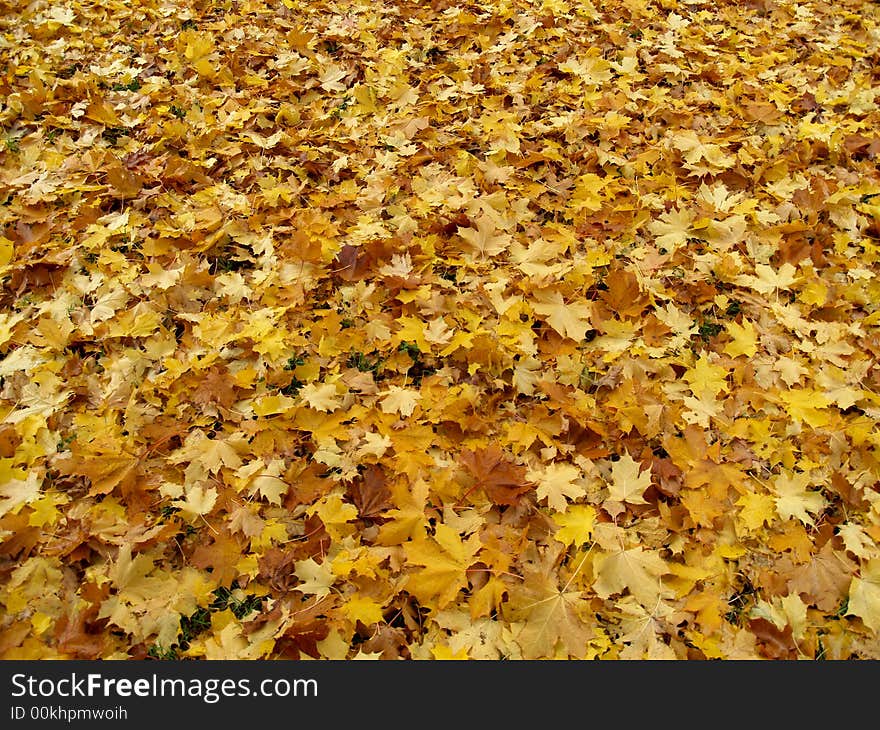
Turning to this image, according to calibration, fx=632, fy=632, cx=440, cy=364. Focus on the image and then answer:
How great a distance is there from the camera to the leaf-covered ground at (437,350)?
195 cm

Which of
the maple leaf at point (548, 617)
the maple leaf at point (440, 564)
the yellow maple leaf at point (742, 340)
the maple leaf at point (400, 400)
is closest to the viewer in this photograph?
the maple leaf at point (548, 617)

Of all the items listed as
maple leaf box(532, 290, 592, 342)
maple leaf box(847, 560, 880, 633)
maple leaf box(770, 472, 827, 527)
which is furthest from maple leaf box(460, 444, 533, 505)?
maple leaf box(847, 560, 880, 633)

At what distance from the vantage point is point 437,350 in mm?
2572

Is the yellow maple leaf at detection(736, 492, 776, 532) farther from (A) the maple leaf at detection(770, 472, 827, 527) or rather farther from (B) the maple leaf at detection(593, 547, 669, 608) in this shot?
(B) the maple leaf at detection(593, 547, 669, 608)

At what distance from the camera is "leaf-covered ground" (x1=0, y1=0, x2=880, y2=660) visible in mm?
1949

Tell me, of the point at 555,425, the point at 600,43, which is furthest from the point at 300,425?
the point at 600,43

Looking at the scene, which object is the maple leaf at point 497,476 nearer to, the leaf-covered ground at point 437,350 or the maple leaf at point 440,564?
the leaf-covered ground at point 437,350

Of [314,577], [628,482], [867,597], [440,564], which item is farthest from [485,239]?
[867,597]

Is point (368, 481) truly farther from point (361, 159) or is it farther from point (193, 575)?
point (361, 159)

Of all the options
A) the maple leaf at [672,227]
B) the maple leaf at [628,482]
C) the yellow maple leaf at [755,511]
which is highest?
the maple leaf at [672,227]

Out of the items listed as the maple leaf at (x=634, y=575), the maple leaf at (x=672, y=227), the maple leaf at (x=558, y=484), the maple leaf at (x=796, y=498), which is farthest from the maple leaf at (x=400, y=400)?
the maple leaf at (x=672, y=227)

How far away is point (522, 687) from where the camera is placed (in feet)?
5.85

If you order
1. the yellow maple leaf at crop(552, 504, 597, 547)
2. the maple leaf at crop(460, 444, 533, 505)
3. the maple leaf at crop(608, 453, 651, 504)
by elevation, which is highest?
the maple leaf at crop(460, 444, 533, 505)

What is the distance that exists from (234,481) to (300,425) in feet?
1.00
